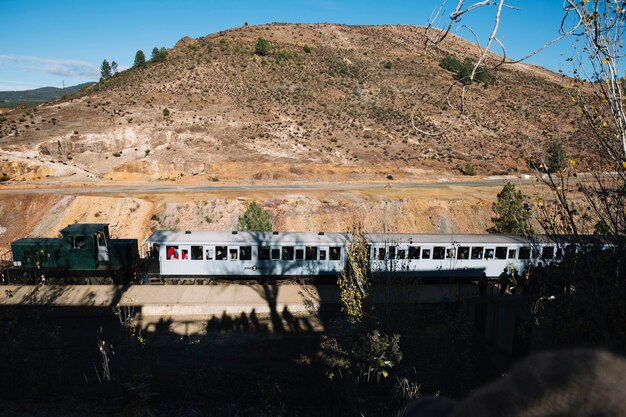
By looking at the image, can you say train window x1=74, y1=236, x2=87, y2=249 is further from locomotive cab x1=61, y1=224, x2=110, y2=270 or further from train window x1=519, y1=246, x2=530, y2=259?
train window x1=519, y1=246, x2=530, y2=259

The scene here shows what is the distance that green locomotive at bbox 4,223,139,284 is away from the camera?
22108 mm

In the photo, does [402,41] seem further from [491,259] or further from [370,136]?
[491,259]

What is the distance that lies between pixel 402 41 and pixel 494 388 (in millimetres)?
116065

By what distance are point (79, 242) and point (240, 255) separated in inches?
330

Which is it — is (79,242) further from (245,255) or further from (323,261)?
(323,261)

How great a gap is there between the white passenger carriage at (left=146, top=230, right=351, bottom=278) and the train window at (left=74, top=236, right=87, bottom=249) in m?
3.39

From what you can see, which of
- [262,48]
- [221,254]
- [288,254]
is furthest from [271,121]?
[288,254]

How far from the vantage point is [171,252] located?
21859 mm

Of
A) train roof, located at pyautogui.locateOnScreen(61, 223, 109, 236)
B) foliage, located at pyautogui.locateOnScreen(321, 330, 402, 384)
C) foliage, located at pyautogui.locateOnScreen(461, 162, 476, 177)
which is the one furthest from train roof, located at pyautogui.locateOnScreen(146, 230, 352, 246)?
foliage, located at pyautogui.locateOnScreen(461, 162, 476, 177)

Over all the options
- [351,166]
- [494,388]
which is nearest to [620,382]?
[494,388]

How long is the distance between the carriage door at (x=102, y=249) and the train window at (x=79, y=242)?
2.37ft

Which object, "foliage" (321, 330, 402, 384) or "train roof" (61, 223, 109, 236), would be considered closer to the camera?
"foliage" (321, 330, 402, 384)

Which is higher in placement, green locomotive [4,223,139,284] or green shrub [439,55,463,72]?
green shrub [439,55,463,72]

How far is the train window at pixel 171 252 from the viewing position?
2169 cm
